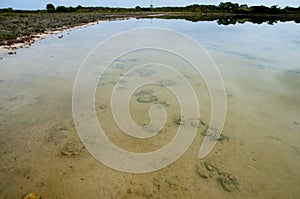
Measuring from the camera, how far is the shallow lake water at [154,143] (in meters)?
3.94

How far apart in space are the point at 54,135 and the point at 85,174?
5.67 feet

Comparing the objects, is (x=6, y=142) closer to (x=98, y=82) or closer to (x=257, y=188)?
(x=98, y=82)

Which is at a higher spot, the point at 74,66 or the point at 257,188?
the point at 74,66

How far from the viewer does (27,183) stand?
13.0 feet

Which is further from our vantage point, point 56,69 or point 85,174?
point 56,69

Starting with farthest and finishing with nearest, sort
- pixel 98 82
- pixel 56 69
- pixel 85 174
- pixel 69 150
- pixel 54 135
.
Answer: pixel 56 69
pixel 98 82
pixel 54 135
pixel 69 150
pixel 85 174

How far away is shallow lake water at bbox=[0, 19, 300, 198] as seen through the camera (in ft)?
12.9

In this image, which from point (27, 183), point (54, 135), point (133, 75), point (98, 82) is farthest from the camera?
point (133, 75)

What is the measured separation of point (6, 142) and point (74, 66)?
6.56m

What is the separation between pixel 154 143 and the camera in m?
5.17

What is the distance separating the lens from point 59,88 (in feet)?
26.8

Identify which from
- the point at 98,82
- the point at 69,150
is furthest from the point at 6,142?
the point at 98,82

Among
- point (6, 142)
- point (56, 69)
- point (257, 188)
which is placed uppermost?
point (56, 69)

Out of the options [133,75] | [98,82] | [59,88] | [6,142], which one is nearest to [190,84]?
[133,75]
